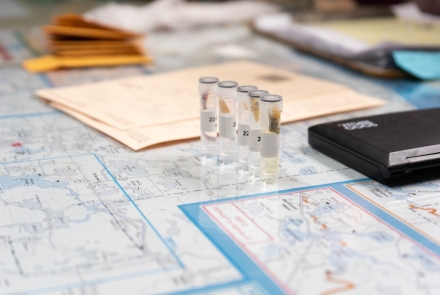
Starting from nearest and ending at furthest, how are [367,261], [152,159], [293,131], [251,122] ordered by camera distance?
[367,261] < [251,122] < [152,159] < [293,131]

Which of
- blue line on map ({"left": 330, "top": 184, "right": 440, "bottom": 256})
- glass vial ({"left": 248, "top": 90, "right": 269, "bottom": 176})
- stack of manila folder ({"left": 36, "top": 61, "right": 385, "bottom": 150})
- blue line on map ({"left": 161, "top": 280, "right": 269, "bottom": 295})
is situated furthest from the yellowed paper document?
blue line on map ({"left": 161, "top": 280, "right": 269, "bottom": 295})

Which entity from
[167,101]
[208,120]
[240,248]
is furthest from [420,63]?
[240,248]

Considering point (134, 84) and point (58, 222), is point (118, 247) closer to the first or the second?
point (58, 222)

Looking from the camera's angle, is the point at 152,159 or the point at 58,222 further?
the point at 152,159

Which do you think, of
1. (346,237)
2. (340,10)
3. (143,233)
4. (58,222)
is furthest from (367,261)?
(340,10)

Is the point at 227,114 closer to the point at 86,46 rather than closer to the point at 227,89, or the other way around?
the point at 227,89
